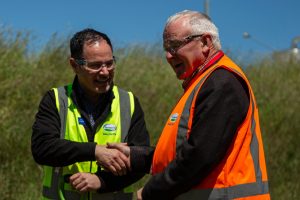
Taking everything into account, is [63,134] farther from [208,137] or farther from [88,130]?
[208,137]

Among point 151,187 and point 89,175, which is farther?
point 89,175

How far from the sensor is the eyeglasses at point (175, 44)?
315 centimetres

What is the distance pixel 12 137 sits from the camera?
7.88 metres

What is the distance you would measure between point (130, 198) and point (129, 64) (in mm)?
7253

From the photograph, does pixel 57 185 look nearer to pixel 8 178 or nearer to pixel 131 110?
pixel 131 110

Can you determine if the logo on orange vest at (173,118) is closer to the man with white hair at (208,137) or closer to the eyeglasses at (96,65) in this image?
the man with white hair at (208,137)

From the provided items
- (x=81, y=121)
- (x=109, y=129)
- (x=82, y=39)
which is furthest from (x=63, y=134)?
(x=82, y=39)

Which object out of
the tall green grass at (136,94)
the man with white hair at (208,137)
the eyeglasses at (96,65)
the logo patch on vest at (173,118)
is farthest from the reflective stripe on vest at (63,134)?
the tall green grass at (136,94)

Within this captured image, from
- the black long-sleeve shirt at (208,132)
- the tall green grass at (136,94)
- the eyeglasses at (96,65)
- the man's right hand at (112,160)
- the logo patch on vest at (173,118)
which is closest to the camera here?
the black long-sleeve shirt at (208,132)

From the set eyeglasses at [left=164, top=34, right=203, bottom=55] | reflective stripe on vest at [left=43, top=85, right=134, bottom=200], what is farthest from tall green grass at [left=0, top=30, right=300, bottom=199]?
eyeglasses at [left=164, top=34, right=203, bottom=55]

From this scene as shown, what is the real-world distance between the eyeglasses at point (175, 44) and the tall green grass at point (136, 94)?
4.56 m

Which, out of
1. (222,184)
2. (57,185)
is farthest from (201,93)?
(57,185)

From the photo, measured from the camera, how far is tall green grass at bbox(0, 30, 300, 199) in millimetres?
7750

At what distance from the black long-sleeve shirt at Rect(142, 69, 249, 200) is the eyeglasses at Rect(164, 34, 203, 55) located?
264 millimetres
